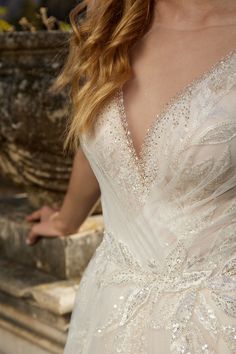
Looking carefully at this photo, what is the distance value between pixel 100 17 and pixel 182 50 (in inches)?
10.2

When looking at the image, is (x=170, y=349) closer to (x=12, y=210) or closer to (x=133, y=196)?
(x=133, y=196)

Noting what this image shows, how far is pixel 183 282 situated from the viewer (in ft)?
5.62

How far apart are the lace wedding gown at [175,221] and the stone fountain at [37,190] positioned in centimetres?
86

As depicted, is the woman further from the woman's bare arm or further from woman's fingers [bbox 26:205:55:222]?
woman's fingers [bbox 26:205:55:222]

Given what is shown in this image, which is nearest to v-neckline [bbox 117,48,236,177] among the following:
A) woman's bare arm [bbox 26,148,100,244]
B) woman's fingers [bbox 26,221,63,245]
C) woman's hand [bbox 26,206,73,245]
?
woman's bare arm [bbox 26,148,100,244]

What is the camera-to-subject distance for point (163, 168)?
170 centimetres

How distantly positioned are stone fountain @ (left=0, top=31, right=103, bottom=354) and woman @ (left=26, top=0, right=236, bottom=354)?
79 cm

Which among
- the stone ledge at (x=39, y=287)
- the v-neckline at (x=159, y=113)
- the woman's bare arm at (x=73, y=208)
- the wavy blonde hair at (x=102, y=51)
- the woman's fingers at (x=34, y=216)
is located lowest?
the stone ledge at (x=39, y=287)

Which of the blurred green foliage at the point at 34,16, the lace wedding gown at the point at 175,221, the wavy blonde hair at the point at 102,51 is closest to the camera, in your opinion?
the lace wedding gown at the point at 175,221

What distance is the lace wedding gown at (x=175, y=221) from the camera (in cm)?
165

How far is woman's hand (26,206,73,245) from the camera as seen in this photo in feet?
8.58

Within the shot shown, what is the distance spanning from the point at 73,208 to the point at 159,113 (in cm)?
72

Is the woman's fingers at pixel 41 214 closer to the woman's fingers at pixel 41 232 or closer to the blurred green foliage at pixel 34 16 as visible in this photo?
the woman's fingers at pixel 41 232

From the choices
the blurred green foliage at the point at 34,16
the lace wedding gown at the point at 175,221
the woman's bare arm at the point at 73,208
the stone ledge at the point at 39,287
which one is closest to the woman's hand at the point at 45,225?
the woman's bare arm at the point at 73,208
